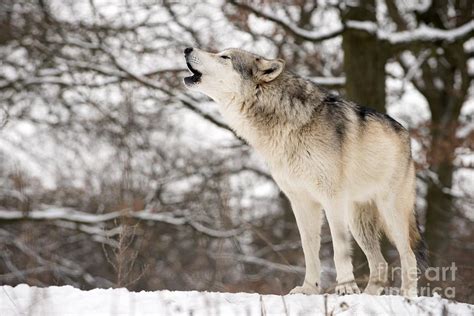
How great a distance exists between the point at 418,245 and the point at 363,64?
529 cm

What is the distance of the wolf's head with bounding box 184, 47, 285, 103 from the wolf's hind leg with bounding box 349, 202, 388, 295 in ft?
5.55

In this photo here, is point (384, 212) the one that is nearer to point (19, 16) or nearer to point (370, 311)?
point (370, 311)

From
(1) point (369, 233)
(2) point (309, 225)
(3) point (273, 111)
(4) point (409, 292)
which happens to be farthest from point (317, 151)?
(4) point (409, 292)

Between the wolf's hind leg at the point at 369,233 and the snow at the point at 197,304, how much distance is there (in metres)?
1.85

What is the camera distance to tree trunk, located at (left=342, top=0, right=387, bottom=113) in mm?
11375

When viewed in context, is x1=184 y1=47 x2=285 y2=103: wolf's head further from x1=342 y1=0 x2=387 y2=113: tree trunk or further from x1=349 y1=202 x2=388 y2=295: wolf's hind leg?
x1=342 y1=0 x2=387 y2=113: tree trunk

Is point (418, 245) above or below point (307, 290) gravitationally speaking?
above

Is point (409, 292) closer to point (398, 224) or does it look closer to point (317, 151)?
point (398, 224)

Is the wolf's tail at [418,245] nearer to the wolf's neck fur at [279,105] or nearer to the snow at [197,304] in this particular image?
the wolf's neck fur at [279,105]

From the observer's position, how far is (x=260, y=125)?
246 inches

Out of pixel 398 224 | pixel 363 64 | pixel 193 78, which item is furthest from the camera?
pixel 363 64

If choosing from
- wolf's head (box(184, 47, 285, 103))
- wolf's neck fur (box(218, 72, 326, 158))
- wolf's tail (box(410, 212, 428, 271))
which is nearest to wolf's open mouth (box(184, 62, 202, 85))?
wolf's head (box(184, 47, 285, 103))

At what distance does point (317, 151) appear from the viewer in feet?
19.6

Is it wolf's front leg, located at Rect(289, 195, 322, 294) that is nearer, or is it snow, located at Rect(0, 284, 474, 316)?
snow, located at Rect(0, 284, 474, 316)
